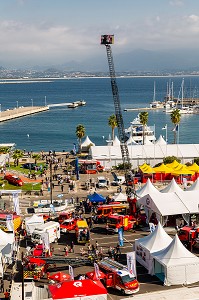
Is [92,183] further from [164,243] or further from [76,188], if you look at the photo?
[164,243]

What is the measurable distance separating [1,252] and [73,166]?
3172 cm

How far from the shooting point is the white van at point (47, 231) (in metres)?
31.1

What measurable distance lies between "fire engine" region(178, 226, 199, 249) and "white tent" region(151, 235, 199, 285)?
4.75m

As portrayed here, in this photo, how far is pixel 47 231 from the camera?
3159cm

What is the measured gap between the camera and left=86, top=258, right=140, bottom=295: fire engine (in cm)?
2447

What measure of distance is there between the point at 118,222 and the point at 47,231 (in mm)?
5519

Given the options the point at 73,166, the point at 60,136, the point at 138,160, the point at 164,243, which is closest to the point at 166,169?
the point at 138,160

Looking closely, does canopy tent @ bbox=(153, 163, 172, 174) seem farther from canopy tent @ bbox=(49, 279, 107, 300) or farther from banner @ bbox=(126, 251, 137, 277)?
canopy tent @ bbox=(49, 279, 107, 300)

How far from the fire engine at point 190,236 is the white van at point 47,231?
8.25 meters

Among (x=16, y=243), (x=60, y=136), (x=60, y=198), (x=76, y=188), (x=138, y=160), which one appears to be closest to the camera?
(x=16, y=243)

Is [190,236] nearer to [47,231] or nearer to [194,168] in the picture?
[47,231]

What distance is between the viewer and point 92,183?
50844mm

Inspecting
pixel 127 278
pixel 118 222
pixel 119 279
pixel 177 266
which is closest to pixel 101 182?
pixel 118 222

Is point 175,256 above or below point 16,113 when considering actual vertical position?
below
